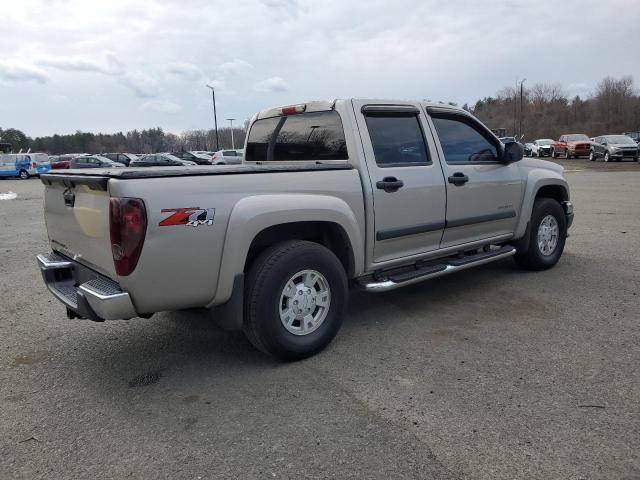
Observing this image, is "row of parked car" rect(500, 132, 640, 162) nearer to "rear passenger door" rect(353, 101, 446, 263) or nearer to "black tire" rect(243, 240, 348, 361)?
"rear passenger door" rect(353, 101, 446, 263)

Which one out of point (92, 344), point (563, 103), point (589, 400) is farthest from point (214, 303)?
point (563, 103)

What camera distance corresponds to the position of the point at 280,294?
3508 mm

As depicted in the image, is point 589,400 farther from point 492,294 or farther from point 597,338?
point 492,294

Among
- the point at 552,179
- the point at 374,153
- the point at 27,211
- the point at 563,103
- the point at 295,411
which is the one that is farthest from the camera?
the point at 563,103

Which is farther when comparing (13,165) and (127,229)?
(13,165)

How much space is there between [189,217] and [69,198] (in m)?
1.08

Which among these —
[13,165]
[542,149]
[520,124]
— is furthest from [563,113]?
[13,165]

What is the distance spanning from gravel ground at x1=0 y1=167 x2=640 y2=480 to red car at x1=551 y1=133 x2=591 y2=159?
34.6 meters

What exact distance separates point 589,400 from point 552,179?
3.52 metres

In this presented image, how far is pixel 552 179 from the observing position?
19.5 feet

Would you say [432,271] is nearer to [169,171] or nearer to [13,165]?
[169,171]

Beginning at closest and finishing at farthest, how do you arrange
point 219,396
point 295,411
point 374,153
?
point 295,411
point 219,396
point 374,153

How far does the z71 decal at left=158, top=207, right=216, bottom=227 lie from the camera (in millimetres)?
3008

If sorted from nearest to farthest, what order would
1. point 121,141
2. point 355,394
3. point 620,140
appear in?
point 355,394 → point 620,140 → point 121,141
